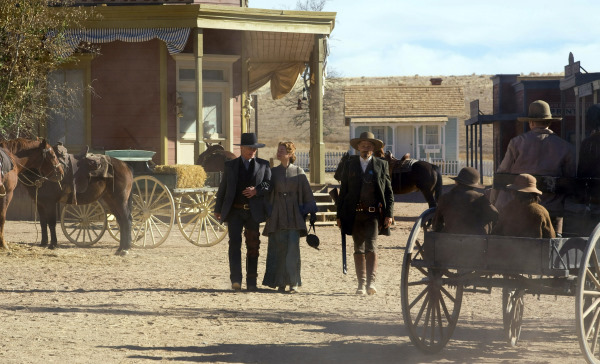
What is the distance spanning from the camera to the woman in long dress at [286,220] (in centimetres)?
1075

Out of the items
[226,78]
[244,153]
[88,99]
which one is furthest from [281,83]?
[244,153]

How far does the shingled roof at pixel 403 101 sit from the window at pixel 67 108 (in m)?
32.9

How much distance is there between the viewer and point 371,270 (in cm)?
1055

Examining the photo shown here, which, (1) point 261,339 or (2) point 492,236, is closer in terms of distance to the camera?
(2) point 492,236

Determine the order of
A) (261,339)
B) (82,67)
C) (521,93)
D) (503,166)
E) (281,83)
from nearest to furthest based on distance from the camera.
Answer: (261,339), (503,166), (82,67), (281,83), (521,93)

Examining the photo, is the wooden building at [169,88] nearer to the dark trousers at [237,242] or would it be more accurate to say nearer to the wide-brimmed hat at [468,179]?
the dark trousers at [237,242]

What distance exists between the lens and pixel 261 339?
309 inches

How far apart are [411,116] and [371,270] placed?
43.6m

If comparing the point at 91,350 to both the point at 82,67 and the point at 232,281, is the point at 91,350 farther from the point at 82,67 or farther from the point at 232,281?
the point at 82,67

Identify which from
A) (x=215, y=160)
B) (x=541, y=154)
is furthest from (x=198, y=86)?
(x=541, y=154)

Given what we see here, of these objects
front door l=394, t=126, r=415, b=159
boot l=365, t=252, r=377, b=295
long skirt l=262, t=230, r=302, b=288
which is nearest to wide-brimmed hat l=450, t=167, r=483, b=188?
boot l=365, t=252, r=377, b=295

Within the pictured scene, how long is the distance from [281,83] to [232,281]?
15.9 meters

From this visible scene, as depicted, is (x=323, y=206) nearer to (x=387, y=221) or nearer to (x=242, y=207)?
(x=242, y=207)

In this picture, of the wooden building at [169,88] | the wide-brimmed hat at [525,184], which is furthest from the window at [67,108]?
the wide-brimmed hat at [525,184]
